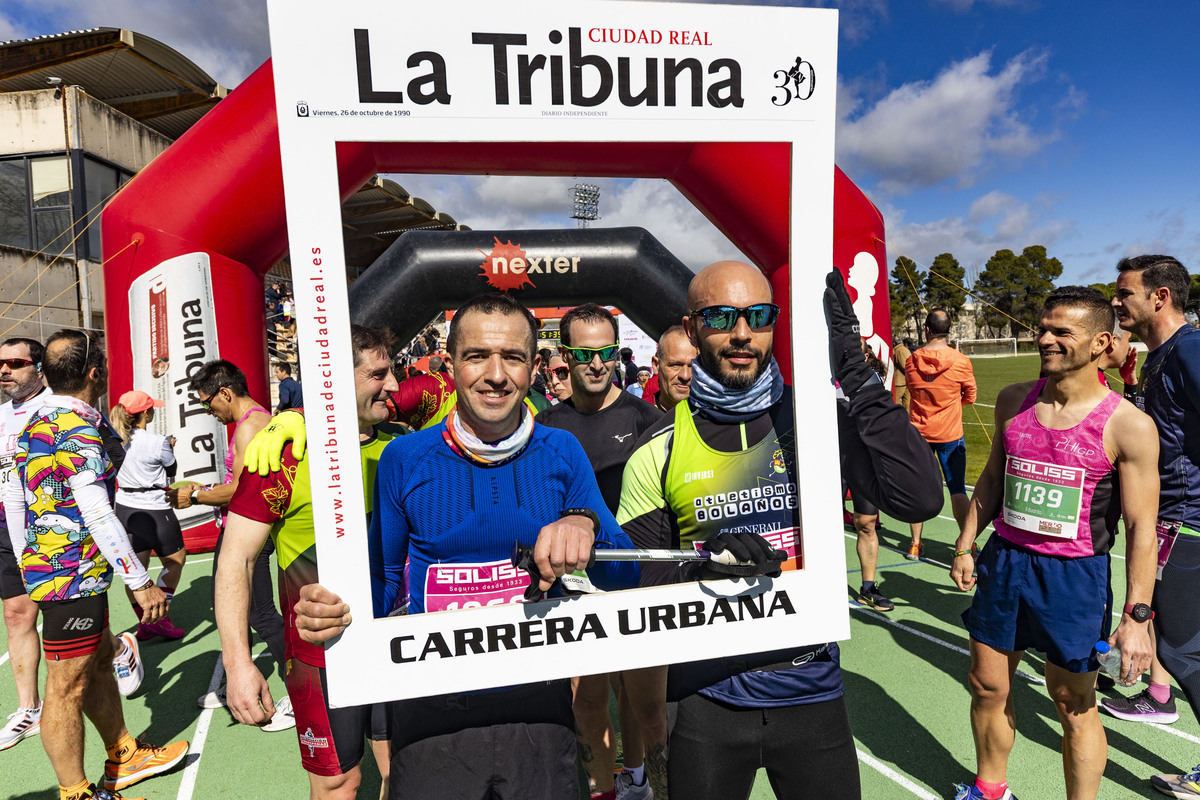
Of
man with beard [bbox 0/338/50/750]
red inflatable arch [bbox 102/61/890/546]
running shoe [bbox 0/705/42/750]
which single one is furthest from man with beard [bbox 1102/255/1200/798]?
running shoe [bbox 0/705/42/750]

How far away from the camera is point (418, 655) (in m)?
1.36

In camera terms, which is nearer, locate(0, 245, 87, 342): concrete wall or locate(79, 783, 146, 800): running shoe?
locate(79, 783, 146, 800): running shoe

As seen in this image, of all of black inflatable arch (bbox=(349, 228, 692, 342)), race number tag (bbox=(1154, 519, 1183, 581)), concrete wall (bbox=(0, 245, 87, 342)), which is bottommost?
race number tag (bbox=(1154, 519, 1183, 581))

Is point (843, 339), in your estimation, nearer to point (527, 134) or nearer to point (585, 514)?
point (585, 514)

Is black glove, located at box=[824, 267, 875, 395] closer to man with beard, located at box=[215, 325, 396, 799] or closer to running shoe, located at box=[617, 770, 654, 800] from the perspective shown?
man with beard, located at box=[215, 325, 396, 799]

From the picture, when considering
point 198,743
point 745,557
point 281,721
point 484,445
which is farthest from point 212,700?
point 745,557

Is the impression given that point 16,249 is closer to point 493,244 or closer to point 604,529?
point 493,244

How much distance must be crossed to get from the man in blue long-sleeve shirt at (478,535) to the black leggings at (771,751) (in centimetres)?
34

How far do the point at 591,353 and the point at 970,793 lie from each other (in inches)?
98.2

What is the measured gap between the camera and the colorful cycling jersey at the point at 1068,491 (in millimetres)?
2355

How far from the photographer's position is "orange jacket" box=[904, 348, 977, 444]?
5.74 metres

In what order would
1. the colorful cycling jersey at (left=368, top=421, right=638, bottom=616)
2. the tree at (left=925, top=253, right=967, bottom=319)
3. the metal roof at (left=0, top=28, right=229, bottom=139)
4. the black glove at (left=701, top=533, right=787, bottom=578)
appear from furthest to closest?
the tree at (left=925, top=253, right=967, bottom=319), the metal roof at (left=0, top=28, right=229, bottom=139), the colorful cycling jersey at (left=368, top=421, right=638, bottom=616), the black glove at (left=701, top=533, right=787, bottom=578)

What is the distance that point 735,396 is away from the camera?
1.72 m

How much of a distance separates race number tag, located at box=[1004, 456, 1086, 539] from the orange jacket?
11.2 ft
